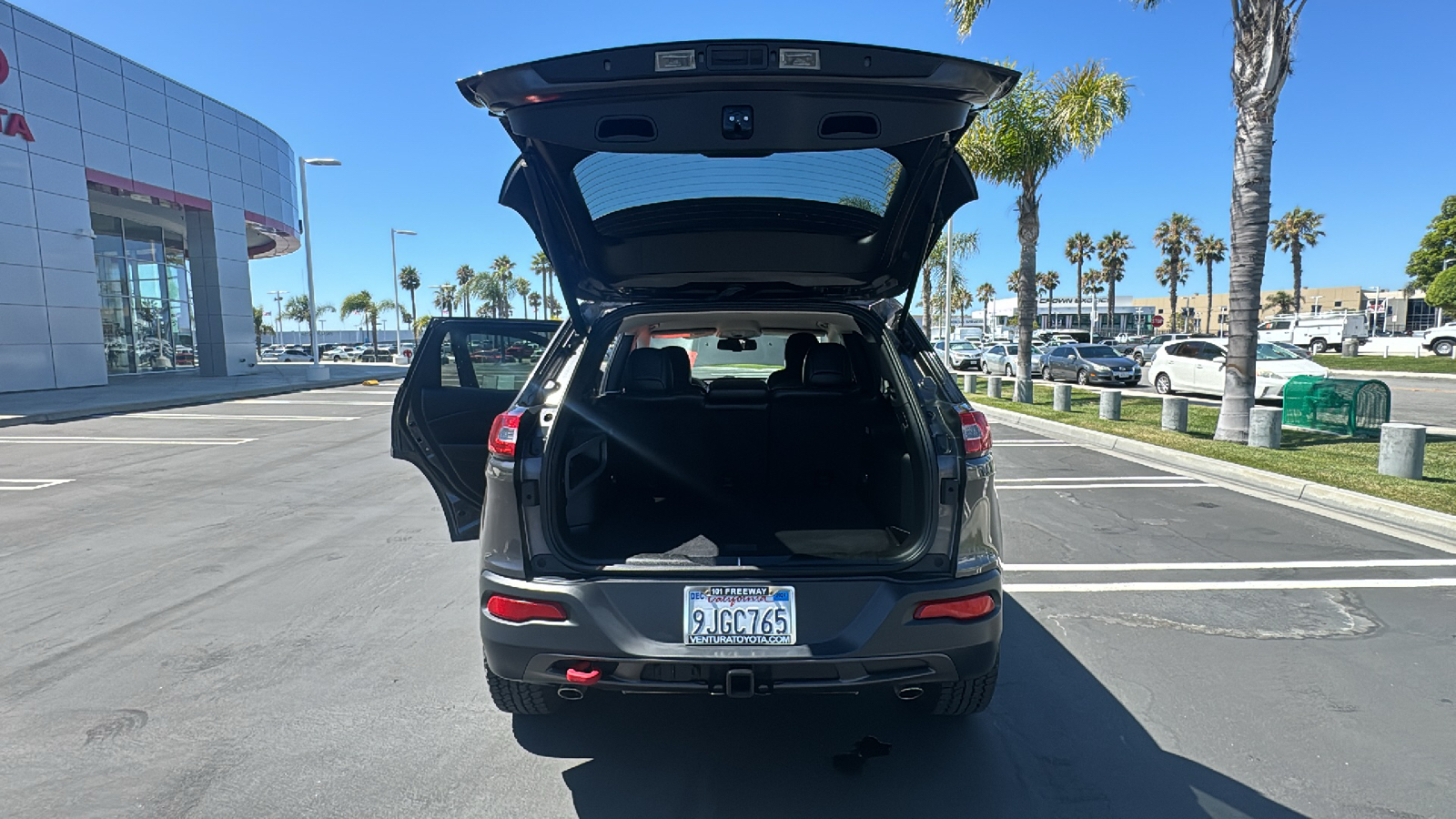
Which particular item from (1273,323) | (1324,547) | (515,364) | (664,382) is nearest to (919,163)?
(664,382)

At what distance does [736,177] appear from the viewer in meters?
2.83

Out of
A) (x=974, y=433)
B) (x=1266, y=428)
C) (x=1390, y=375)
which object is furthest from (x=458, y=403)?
(x=1390, y=375)

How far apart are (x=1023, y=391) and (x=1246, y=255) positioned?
6883 millimetres

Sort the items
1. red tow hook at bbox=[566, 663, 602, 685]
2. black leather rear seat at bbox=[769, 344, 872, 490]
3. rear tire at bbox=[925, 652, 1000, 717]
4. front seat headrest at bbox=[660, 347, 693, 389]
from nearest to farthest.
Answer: red tow hook at bbox=[566, 663, 602, 685]
rear tire at bbox=[925, 652, 1000, 717]
black leather rear seat at bbox=[769, 344, 872, 490]
front seat headrest at bbox=[660, 347, 693, 389]

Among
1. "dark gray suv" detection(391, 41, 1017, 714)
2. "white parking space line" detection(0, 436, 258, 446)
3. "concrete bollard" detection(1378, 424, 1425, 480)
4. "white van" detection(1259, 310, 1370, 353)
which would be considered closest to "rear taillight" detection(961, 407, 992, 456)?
"dark gray suv" detection(391, 41, 1017, 714)

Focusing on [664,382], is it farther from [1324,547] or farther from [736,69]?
[1324,547]

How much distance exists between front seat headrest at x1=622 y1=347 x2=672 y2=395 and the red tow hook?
1601mm

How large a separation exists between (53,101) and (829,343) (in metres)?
26.2

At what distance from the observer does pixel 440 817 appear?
2.32 metres

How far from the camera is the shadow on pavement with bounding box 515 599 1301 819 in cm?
238

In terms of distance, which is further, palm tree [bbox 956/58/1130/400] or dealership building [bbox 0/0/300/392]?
dealership building [bbox 0/0/300/392]

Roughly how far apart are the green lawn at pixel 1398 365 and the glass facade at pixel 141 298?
40.6m

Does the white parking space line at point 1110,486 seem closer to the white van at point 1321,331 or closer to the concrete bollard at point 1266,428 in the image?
the concrete bollard at point 1266,428

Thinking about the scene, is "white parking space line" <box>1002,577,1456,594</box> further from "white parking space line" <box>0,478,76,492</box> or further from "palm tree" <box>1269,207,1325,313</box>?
"palm tree" <box>1269,207,1325,313</box>
